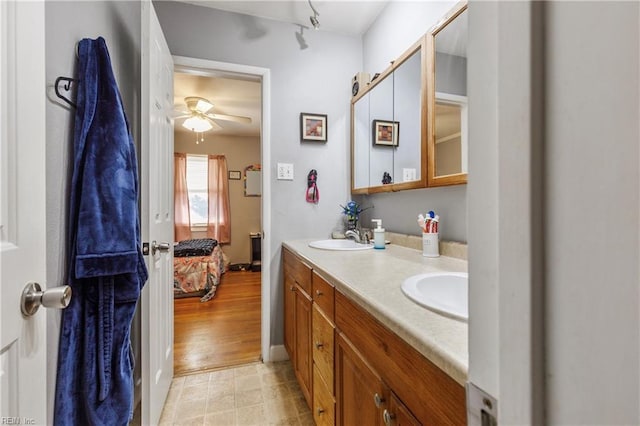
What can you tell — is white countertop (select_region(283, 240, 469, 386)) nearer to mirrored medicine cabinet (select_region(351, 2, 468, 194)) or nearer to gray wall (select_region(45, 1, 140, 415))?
mirrored medicine cabinet (select_region(351, 2, 468, 194))

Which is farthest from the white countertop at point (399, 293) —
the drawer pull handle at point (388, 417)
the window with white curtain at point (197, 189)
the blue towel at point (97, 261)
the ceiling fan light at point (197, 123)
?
Answer: the window with white curtain at point (197, 189)

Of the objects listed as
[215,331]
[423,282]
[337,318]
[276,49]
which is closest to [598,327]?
[423,282]

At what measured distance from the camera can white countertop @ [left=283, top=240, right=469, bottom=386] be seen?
0.52 meters

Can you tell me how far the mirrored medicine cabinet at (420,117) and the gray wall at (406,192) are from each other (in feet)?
0.37

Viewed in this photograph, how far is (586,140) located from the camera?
0.77ft

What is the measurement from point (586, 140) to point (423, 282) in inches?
31.3

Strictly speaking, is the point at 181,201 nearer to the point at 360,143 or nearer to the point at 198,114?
the point at 198,114

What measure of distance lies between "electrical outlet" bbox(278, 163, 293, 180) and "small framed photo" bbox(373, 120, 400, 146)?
632 millimetres

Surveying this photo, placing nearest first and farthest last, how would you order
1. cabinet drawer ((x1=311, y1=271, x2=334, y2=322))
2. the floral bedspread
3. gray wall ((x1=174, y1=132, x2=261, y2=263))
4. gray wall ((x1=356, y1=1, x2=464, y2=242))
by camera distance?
cabinet drawer ((x1=311, y1=271, x2=334, y2=322)) < gray wall ((x1=356, y1=1, x2=464, y2=242)) < the floral bedspread < gray wall ((x1=174, y1=132, x2=261, y2=263))

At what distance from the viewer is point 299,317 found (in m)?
1.60

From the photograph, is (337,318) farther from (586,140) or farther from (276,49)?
(276,49)

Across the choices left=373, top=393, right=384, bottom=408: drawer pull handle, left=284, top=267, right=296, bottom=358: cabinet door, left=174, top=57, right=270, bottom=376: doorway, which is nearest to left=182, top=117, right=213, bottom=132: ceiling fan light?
left=174, top=57, right=270, bottom=376: doorway

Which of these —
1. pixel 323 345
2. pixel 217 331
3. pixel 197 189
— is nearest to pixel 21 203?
pixel 323 345

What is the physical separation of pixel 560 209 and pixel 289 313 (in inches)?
70.8
